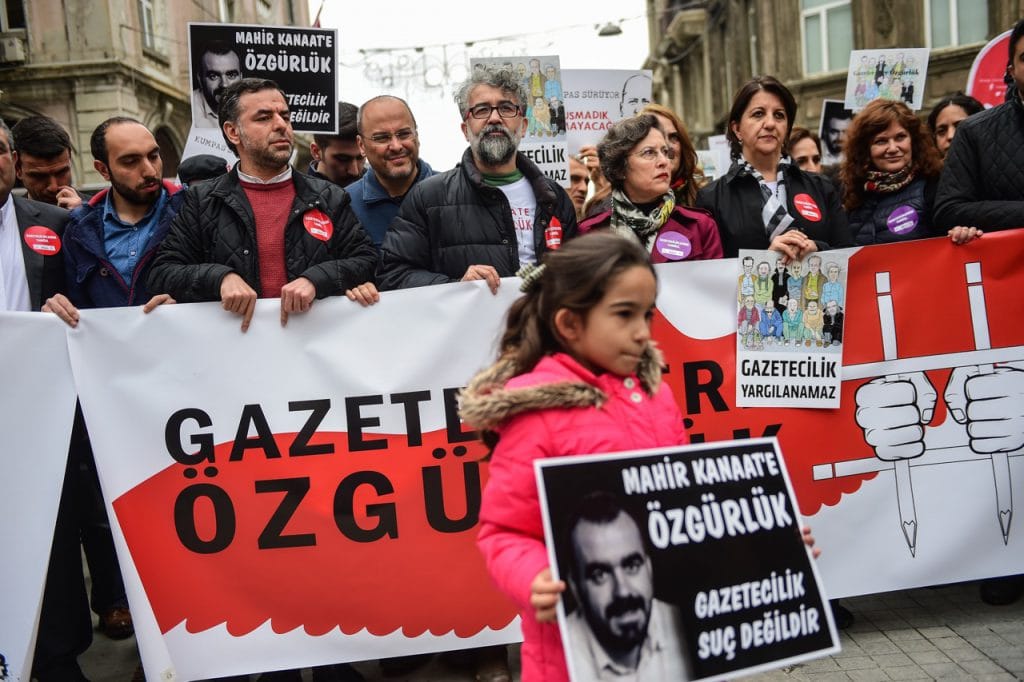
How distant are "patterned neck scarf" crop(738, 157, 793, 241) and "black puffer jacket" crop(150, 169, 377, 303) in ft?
5.43

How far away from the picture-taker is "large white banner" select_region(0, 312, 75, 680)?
3.62 m

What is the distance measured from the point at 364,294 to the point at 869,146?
2511mm

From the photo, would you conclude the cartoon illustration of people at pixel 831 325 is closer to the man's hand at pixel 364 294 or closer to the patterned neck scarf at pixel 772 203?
the patterned neck scarf at pixel 772 203

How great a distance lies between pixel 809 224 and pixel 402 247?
1.70 metres

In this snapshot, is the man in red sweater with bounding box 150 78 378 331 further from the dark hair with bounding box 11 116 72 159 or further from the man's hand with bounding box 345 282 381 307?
the dark hair with bounding box 11 116 72 159

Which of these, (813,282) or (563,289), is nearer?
→ (563,289)

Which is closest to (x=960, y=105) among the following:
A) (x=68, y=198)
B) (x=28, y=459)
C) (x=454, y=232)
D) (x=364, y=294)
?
(x=454, y=232)

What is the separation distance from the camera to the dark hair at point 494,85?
14.2ft

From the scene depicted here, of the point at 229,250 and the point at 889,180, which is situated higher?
the point at 889,180

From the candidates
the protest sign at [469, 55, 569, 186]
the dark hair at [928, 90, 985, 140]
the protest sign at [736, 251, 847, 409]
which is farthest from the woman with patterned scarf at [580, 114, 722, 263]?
the protest sign at [469, 55, 569, 186]

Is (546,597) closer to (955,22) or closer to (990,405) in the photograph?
(990,405)

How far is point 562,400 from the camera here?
85.5 inches

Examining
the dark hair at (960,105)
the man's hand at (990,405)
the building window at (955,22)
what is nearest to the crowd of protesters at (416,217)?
the man's hand at (990,405)

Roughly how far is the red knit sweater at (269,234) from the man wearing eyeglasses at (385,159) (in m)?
1.03
